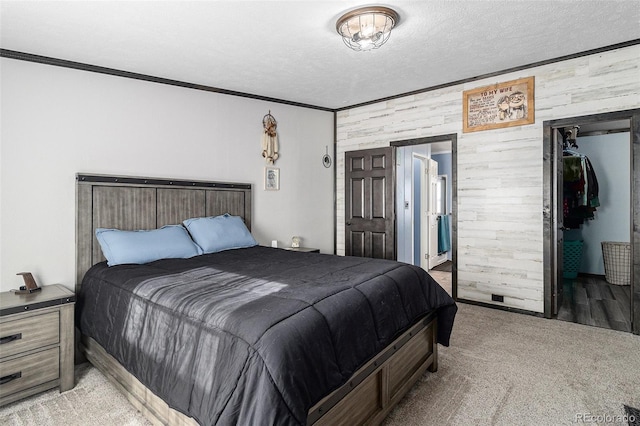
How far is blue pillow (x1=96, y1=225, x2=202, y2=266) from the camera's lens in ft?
9.09

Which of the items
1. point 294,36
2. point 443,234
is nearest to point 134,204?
point 294,36

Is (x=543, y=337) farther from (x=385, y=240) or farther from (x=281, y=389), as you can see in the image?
(x=281, y=389)

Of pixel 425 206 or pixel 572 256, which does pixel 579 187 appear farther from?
pixel 425 206

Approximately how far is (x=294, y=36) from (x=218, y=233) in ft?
6.27

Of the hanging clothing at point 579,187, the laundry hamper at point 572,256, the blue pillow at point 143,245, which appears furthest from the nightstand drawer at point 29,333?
the laundry hamper at point 572,256

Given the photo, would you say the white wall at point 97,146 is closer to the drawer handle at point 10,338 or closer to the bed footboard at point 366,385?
the drawer handle at point 10,338

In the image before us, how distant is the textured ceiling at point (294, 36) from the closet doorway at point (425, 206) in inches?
49.1

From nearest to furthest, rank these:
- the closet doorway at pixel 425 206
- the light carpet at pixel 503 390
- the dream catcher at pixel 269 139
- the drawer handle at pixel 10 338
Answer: the light carpet at pixel 503 390 < the drawer handle at pixel 10 338 < the dream catcher at pixel 269 139 < the closet doorway at pixel 425 206

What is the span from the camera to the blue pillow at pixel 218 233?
3.33 meters

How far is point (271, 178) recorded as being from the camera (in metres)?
4.51

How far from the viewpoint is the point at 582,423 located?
192 centimetres

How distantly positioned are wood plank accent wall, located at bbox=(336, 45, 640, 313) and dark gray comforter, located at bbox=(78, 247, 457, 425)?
168 cm

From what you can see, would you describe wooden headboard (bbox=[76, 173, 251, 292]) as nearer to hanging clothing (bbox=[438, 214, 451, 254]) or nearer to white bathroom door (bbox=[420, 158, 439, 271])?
white bathroom door (bbox=[420, 158, 439, 271])

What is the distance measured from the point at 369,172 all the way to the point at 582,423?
11.6 ft
